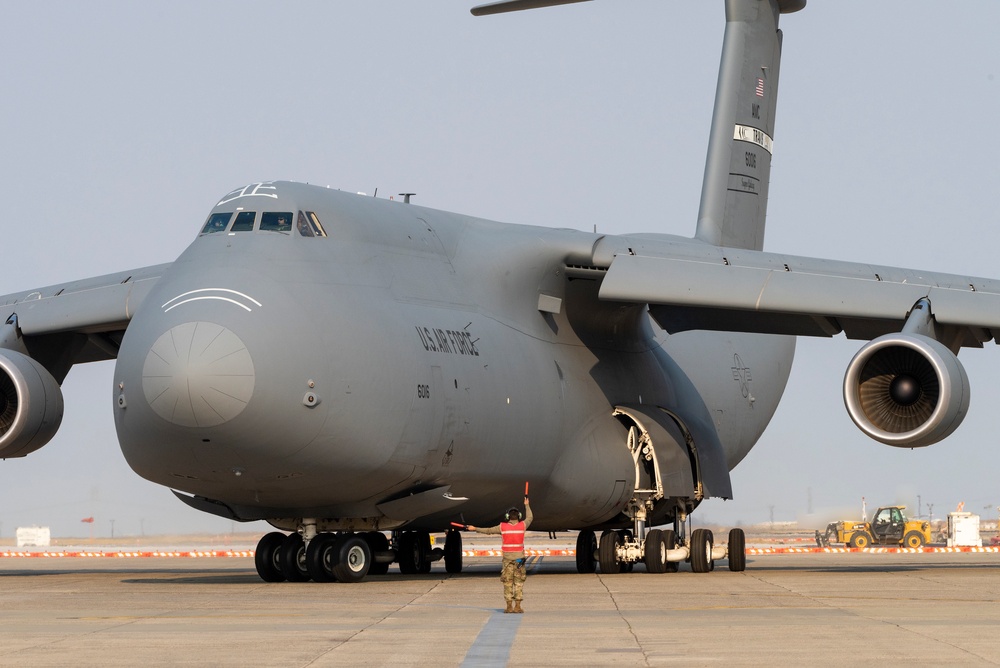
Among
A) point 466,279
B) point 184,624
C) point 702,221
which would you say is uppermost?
point 702,221

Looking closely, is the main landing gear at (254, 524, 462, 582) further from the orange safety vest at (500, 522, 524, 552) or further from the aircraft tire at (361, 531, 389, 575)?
the orange safety vest at (500, 522, 524, 552)

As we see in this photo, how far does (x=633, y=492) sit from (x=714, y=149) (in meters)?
7.64

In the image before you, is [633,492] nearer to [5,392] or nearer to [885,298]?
[885,298]

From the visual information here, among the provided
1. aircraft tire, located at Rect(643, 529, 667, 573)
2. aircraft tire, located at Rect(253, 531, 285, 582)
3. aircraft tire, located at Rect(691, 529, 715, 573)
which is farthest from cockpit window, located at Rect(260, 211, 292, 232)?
aircraft tire, located at Rect(691, 529, 715, 573)

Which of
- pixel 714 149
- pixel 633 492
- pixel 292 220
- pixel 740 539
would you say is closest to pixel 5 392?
pixel 292 220

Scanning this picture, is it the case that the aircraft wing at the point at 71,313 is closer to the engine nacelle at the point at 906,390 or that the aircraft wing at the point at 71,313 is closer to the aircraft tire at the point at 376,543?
the aircraft tire at the point at 376,543

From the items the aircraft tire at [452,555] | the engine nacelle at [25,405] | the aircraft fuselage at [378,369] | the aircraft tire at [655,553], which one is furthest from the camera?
the aircraft tire at [452,555]

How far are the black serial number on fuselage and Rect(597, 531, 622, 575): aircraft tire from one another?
385cm

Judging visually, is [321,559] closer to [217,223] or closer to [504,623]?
[217,223]

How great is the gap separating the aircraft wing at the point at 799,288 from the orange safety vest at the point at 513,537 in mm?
5233

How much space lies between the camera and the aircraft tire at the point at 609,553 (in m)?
19.0

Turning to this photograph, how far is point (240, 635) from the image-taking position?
33.1ft

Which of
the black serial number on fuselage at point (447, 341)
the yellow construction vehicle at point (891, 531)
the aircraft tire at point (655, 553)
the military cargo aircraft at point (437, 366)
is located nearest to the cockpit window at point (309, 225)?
the military cargo aircraft at point (437, 366)

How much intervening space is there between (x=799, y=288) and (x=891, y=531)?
25.5 meters
